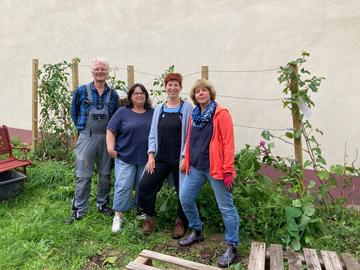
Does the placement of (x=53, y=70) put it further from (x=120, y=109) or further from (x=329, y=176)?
(x=329, y=176)

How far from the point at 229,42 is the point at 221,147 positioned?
290 cm

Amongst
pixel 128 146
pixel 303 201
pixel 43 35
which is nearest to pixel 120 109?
pixel 128 146

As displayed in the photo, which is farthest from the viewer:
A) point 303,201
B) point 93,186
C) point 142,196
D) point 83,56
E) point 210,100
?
point 83,56

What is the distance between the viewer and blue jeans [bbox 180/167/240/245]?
10.4 feet

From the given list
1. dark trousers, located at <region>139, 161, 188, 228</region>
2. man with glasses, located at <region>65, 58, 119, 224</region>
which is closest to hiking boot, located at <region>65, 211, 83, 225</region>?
man with glasses, located at <region>65, 58, 119, 224</region>

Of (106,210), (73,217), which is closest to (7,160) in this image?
(73,217)

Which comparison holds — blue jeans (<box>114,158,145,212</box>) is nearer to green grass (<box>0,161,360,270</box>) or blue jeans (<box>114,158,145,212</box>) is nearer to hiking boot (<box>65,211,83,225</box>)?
green grass (<box>0,161,360,270</box>)

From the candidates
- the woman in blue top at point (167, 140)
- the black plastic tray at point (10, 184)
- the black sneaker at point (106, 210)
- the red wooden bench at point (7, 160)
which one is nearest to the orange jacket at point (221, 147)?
Answer: the woman in blue top at point (167, 140)

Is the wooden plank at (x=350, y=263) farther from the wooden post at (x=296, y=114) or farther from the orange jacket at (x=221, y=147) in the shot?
the wooden post at (x=296, y=114)

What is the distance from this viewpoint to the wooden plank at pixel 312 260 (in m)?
2.77

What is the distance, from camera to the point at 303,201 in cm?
347

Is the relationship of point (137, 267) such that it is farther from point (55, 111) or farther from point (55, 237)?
point (55, 111)

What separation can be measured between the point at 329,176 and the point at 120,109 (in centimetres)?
224

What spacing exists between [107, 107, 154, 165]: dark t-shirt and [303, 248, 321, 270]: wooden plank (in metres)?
1.75
